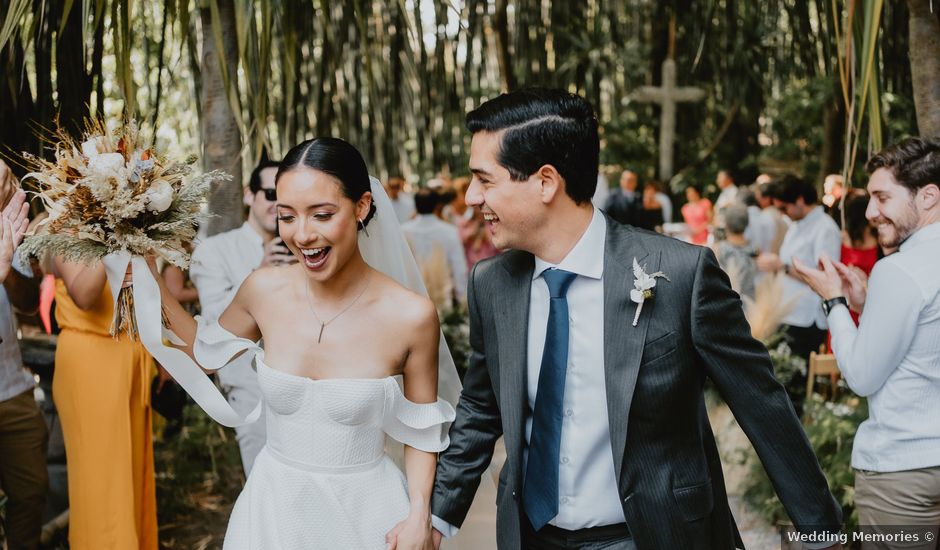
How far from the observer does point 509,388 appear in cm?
227

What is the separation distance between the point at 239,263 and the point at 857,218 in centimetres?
366

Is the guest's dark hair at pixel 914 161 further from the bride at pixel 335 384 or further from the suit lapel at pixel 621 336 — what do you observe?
the bride at pixel 335 384

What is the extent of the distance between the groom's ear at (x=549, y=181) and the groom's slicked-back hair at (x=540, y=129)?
1cm

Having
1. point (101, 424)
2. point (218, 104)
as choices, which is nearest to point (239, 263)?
point (218, 104)

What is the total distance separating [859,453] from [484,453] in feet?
3.77

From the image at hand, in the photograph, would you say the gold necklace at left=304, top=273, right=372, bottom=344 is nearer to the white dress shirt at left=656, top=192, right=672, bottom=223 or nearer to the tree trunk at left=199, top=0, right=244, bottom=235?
the tree trunk at left=199, top=0, right=244, bottom=235

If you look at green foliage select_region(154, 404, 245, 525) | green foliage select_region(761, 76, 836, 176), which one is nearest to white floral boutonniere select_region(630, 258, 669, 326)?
green foliage select_region(154, 404, 245, 525)

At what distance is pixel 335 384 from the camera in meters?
2.43

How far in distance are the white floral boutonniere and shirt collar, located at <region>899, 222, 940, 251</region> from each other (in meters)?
0.97

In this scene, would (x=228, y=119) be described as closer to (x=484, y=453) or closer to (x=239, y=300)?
(x=239, y=300)

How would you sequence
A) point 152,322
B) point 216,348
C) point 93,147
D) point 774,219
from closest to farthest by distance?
point 93,147, point 152,322, point 216,348, point 774,219

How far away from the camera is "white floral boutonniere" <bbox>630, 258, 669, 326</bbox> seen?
6.88ft

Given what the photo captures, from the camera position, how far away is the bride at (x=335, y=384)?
2.40 meters

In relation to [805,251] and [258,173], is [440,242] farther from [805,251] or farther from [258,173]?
[258,173]
